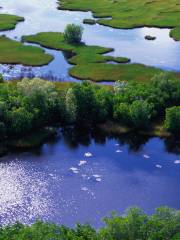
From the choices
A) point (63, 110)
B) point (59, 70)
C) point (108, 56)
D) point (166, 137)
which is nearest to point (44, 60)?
→ point (59, 70)

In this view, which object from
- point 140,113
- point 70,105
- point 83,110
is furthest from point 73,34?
point 140,113

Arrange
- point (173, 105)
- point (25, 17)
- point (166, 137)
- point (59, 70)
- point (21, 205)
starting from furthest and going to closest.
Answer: point (25, 17) → point (59, 70) → point (173, 105) → point (166, 137) → point (21, 205)

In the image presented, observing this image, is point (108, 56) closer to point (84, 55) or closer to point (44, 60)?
point (84, 55)

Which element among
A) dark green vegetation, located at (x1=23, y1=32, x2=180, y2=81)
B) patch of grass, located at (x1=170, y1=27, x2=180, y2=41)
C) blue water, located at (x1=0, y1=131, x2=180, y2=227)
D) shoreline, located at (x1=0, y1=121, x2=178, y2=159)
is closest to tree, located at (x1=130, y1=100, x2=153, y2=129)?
shoreline, located at (x1=0, y1=121, x2=178, y2=159)

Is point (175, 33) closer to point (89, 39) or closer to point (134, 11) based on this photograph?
point (89, 39)

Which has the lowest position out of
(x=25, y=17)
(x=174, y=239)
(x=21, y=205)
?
(x=21, y=205)

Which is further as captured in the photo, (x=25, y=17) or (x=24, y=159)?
(x=25, y=17)

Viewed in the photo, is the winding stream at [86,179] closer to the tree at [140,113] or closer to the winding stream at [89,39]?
the tree at [140,113]
